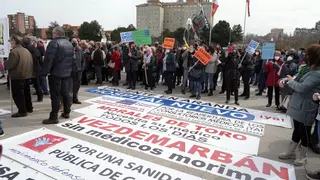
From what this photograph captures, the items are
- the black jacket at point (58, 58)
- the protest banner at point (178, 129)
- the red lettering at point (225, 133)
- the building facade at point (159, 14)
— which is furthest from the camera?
the building facade at point (159, 14)

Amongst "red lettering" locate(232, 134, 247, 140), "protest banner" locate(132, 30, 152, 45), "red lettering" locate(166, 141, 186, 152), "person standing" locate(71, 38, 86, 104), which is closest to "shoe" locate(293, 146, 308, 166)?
"red lettering" locate(232, 134, 247, 140)

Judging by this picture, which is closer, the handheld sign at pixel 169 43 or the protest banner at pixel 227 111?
the protest banner at pixel 227 111

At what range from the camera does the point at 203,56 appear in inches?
306

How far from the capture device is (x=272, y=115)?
6664mm

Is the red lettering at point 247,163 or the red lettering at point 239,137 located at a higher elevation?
the red lettering at point 239,137

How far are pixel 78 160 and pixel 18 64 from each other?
316 centimetres

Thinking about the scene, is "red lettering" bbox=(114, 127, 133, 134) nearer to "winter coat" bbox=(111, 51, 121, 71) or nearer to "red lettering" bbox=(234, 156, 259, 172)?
"red lettering" bbox=(234, 156, 259, 172)

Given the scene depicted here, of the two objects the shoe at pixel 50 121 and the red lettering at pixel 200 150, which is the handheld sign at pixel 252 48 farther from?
the shoe at pixel 50 121

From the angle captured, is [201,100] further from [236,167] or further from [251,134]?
[236,167]

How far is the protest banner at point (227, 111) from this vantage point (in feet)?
20.2

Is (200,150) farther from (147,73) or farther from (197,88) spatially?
(147,73)

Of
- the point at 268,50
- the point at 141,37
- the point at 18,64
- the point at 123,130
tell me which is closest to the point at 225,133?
the point at 123,130

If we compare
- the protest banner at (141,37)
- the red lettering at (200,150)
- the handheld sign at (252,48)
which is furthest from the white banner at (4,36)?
the handheld sign at (252,48)

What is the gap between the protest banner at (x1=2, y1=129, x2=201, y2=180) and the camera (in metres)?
3.23
